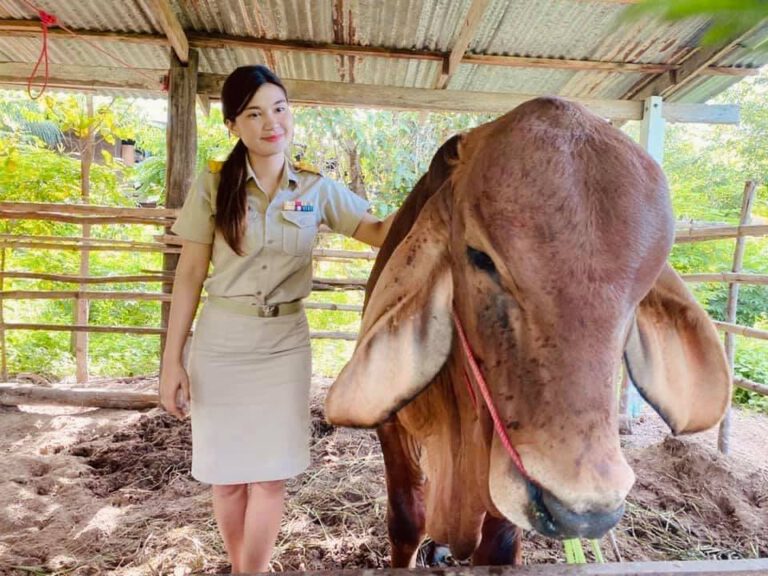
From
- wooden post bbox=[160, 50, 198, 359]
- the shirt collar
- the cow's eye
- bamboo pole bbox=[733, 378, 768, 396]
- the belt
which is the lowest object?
bamboo pole bbox=[733, 378, 768, 396]

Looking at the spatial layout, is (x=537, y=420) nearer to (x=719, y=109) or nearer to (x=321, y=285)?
(x=321, y=285)

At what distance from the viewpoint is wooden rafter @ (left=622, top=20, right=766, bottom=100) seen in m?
4.42

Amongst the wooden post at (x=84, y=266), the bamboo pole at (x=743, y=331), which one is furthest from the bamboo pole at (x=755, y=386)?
the wooden post at (x=84, y=266)

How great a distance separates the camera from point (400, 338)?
1349 mm

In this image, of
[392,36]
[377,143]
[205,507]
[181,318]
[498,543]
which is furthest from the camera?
[377,143]

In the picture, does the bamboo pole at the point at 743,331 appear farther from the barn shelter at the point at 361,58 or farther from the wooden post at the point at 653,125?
the wooden post at the point at 653,125

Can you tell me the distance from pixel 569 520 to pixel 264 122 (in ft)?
5.33

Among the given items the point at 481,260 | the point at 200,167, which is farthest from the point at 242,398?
the point at 200,167

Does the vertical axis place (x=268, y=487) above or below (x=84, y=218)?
below

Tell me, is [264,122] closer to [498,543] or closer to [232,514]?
[232,514]

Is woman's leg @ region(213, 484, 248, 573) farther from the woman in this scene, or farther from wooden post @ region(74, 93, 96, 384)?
wooden post @ region(74, 93, 96, 384)

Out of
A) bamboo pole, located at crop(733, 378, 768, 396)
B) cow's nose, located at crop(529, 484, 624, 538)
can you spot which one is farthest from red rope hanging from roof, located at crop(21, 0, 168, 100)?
bamboo pole, located at crop(733, 378, 768, 396)

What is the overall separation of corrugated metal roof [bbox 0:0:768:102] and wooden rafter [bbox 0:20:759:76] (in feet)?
0.14

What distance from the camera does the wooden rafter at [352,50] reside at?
14.7 feet
